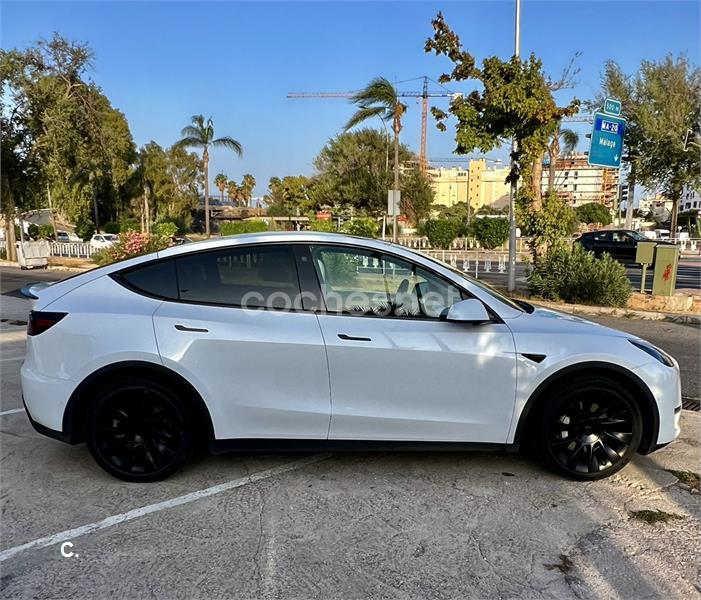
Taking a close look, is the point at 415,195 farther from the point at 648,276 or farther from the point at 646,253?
the point at 646,253

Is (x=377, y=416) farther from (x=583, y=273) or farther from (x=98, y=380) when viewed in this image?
(x=583, y=273)

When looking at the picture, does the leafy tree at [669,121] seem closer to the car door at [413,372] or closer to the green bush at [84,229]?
the car door at [413,372]

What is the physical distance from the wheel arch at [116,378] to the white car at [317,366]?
0.04ft

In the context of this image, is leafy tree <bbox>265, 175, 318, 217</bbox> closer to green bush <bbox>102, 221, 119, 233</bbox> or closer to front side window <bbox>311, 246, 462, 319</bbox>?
green bush <bbox>102, 221, 119, 233</bbox>

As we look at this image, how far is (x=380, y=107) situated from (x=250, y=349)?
21.2 metres

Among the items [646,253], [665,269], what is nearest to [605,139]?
[646,253]

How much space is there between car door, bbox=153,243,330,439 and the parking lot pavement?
45 centimetres

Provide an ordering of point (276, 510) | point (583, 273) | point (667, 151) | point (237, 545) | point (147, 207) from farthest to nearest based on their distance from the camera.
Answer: point (147, 207)
point (667, 151)
point (583, 273)
point (276, 510)
point (237, 545)

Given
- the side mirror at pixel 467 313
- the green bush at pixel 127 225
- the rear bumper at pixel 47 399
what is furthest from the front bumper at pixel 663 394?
the green bush at pixel 127 225

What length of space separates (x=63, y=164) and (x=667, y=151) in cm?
2434

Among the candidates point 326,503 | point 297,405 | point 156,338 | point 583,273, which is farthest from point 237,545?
point 583,273

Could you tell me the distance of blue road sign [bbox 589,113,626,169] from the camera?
36.9 ft

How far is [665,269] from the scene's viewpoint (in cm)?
1070

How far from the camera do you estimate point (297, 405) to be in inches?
130
